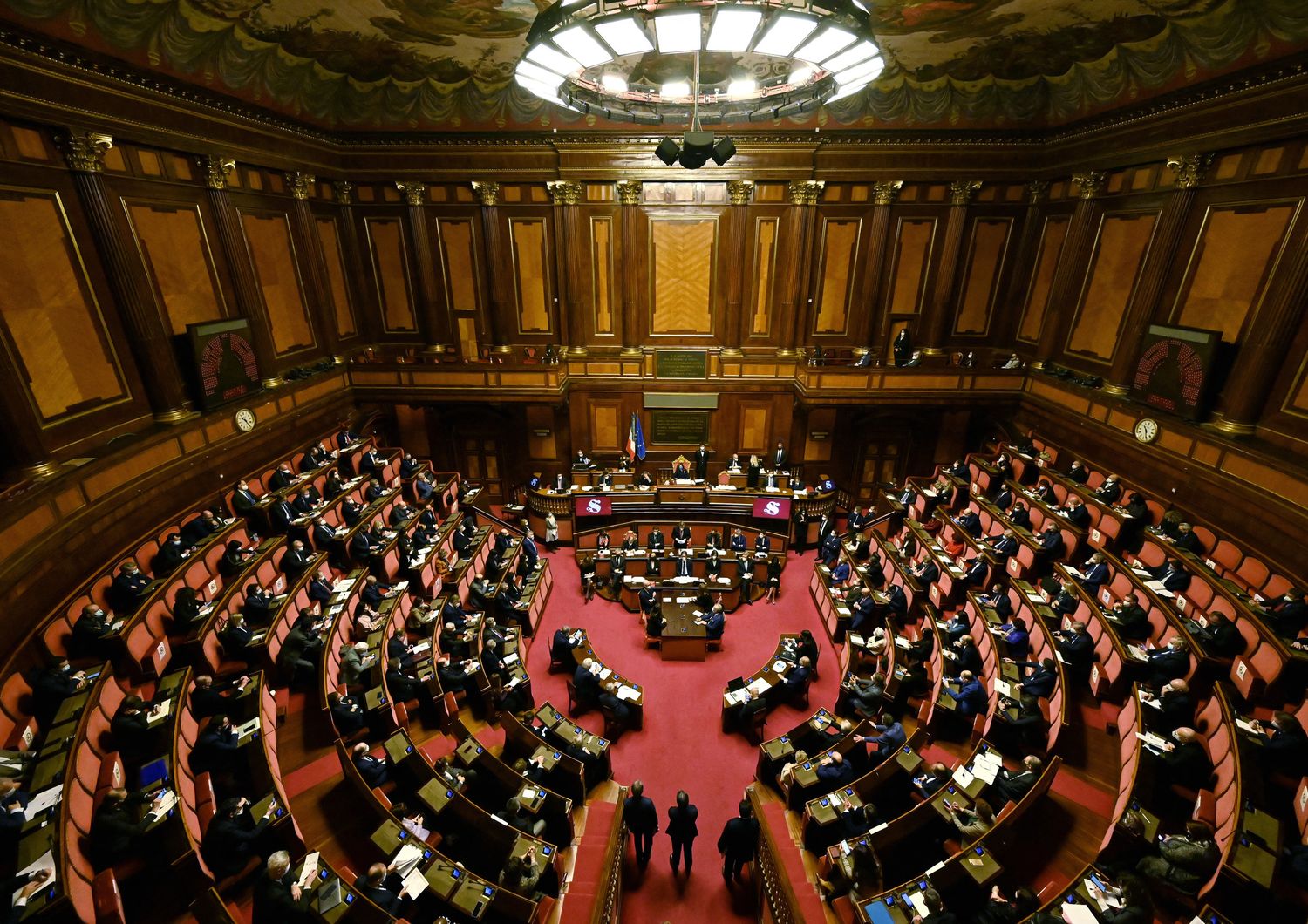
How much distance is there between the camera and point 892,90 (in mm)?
13078

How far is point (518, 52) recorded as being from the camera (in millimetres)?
12047

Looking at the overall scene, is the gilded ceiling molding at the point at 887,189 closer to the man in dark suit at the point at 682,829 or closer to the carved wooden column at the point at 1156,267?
the carved wooden column at the point at 1156,267

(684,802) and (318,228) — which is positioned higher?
(318,228)

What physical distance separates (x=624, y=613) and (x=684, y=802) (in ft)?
18.8

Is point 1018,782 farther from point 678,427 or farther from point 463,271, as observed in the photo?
point 463,271

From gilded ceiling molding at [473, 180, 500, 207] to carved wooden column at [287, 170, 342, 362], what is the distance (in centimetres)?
368

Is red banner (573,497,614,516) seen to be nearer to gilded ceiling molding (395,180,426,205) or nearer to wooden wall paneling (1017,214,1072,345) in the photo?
gilded ceiling molding (395,180,426,205)

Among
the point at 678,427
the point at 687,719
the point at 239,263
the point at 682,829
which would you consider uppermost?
the point at 239,263

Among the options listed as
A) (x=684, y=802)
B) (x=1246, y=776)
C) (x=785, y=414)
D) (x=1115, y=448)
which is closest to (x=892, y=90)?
(x=785, y=414)

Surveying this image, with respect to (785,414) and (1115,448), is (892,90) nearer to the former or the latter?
(785,414)

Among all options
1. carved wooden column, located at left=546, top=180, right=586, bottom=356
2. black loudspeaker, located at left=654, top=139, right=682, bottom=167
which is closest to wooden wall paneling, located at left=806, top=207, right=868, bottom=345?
carved wooden column, located at left=546, top=180, right=586, bottom=356

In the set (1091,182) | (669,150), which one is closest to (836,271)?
(1091,182)

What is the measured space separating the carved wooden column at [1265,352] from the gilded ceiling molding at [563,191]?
44.6ft

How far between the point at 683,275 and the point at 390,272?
793 centimetres
